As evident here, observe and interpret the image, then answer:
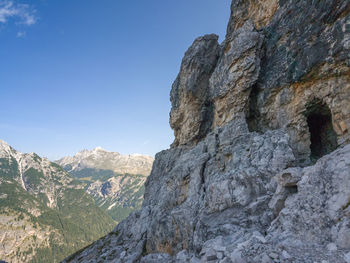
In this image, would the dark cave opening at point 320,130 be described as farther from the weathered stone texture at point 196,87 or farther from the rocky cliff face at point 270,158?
the weathered stone texture at point 196,87

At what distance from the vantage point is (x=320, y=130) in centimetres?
2820

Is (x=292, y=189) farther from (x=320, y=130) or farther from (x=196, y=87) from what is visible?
(x=196, y=87)

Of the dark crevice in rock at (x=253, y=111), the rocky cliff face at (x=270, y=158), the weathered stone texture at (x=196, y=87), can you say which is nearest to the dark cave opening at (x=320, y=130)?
the rocky cliff face at (x=270, y=158)

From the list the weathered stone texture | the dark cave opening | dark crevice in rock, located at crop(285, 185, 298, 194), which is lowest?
dark crevice in rock, located at crop(285, 185, 298, 194)

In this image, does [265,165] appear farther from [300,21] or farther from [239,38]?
[239,38]

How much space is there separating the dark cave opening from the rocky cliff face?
128 mm

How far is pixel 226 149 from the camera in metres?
27.7

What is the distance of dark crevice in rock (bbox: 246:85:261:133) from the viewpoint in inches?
1250

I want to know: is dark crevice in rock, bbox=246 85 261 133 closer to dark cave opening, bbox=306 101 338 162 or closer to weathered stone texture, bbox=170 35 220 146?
dark cave opening, bbox=306 101 338 162

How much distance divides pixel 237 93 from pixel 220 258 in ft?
80.3

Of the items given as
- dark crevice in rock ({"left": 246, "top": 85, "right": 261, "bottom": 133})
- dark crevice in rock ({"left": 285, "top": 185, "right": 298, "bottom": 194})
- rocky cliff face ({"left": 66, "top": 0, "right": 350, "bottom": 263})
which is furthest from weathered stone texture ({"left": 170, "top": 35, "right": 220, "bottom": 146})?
dark crevice in rock ({"left": 285, "top": 185, "right": 298, "bottom": 194})

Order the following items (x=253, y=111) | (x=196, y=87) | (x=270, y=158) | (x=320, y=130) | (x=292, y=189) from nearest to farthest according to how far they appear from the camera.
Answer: (x=292, y=189) → (x=270, y=158) → (x=320, y=130) → (x=253, y=111) → (x=196, y=87)

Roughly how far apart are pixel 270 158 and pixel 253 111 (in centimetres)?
1313

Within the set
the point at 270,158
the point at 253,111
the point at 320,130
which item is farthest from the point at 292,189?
the point at 253,111
